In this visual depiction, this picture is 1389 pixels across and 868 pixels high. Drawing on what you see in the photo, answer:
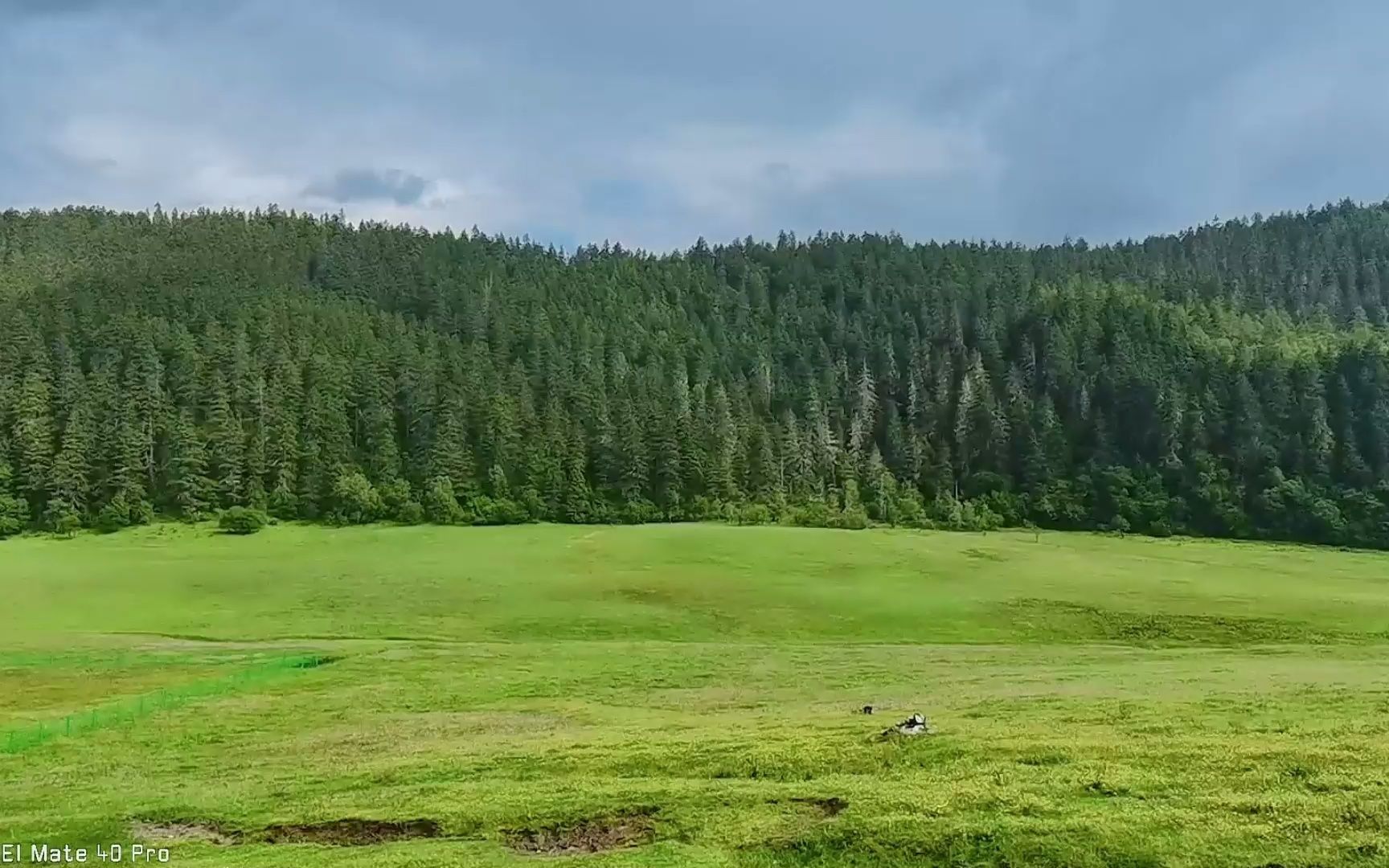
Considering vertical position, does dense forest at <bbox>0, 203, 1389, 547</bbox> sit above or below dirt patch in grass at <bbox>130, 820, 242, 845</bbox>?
above

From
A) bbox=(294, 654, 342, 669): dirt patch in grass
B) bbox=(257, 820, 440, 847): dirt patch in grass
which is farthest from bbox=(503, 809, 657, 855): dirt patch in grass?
bbox=(294, 654, 342, 669): dirt patch in grass

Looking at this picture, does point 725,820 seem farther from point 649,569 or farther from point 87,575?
point 87,575

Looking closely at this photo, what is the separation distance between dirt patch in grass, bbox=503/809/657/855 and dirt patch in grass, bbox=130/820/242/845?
690cm

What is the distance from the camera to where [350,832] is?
2483 cm

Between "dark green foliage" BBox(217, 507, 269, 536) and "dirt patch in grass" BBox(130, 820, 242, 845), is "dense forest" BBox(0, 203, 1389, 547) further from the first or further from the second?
"dirt patch in grass" BBox(130, 820, 242, 845)

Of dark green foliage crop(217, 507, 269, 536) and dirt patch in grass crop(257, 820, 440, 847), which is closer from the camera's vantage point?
dirt patch in grass crop(257, 820, 440, 847)

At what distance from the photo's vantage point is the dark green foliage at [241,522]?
466 ft

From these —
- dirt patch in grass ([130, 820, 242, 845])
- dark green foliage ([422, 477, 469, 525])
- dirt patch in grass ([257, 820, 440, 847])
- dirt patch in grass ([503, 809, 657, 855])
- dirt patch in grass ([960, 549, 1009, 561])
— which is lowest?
dirt patch in grass ([960, 549, 1009, 561])

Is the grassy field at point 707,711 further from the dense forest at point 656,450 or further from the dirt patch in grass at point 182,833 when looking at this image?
the dense forest at point 656,450

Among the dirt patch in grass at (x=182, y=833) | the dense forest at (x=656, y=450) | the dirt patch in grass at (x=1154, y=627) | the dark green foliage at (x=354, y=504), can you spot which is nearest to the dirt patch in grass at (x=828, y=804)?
the dirt patch in grass at (x=182, y=833)

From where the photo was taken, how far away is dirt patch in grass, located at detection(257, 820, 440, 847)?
24266 millimetres

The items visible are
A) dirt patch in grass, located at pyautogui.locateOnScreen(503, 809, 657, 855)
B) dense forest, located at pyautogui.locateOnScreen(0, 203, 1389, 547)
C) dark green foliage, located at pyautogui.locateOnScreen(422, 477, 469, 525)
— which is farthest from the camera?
dense forest, located at pyautogui.locateOnScreen(0, 203, 1389, 547)

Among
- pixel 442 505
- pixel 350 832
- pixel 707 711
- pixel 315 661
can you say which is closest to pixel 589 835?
pixel 350 832

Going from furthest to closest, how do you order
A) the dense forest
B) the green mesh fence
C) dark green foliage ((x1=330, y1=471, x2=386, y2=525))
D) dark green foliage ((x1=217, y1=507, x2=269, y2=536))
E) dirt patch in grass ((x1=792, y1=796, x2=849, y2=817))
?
the dense forest → dark green foliage ((x1=330, y1=471, x2=386, y2=525)) → dark green foliage ((x1=217, y1=507, x2=269, y2=536)) → the green mesh fence → dirt patch in grass ((x1=792, y1=796, x2=849, y2=817))
